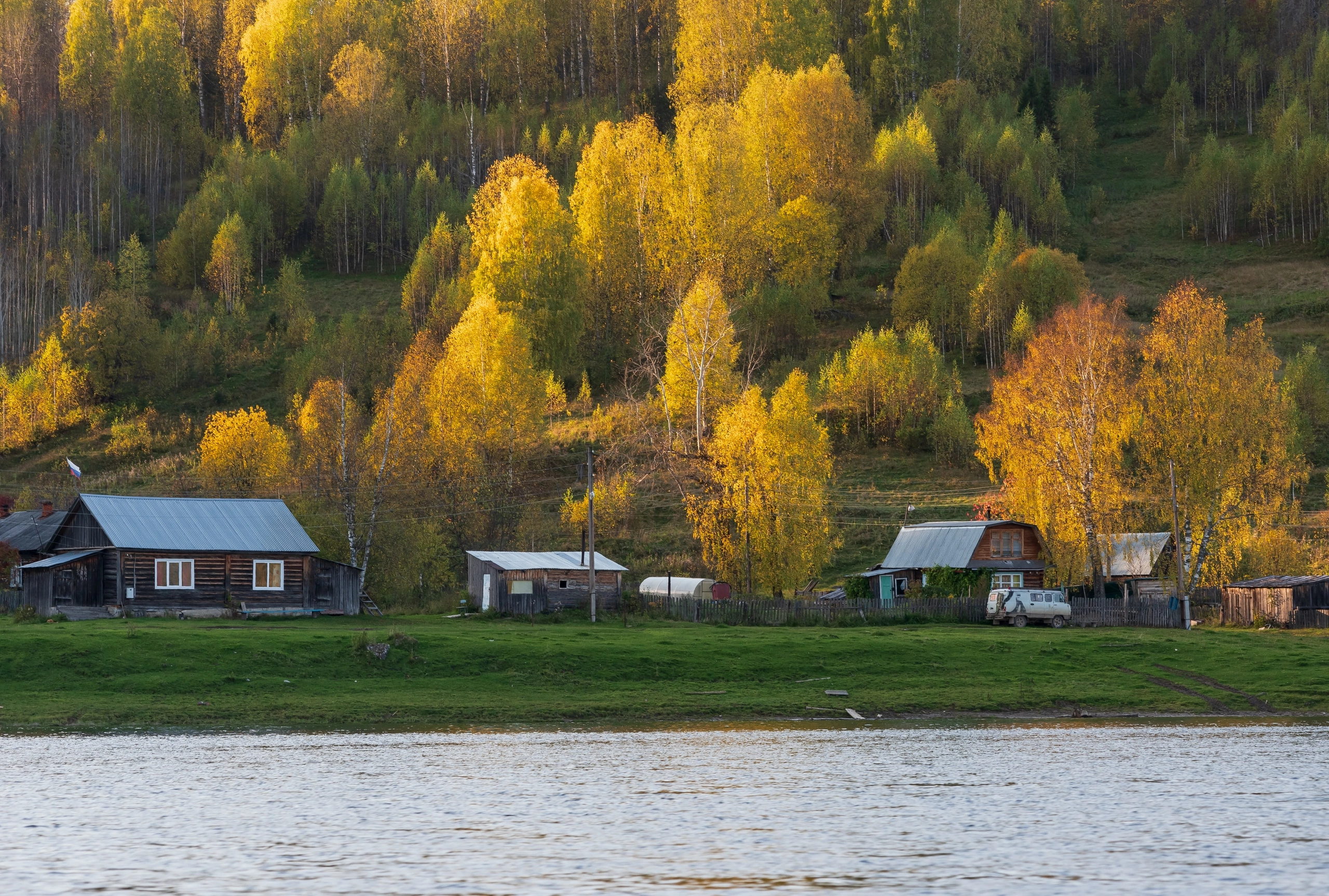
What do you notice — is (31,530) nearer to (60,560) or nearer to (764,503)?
(60,560)

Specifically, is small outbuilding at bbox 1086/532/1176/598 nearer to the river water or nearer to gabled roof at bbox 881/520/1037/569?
gabled roof at bbox 881/520/1037/569

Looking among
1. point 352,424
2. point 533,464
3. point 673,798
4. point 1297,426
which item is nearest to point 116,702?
point 673,798

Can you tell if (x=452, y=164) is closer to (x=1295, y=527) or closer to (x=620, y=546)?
(x=620, y=546)

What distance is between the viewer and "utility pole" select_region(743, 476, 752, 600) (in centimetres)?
6681

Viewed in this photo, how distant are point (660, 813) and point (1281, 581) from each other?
5049cm

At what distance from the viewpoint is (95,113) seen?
161000 mm

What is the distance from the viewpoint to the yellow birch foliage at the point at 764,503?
219 feet

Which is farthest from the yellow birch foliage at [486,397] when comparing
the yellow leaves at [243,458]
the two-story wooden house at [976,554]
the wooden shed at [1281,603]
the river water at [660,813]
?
the river water at [660,813]

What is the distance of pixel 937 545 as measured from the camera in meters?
73.9

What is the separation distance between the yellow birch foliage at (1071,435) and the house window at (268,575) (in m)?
37.8

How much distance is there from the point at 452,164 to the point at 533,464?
232 feet

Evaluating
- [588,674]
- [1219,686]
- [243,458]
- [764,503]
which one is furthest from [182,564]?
[1219,686]

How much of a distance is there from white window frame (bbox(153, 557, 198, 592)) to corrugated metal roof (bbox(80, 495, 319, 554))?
0.77 m

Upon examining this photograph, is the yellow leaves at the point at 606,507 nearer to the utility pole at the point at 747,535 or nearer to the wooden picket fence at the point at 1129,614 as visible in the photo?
the utility pole at the point at 747,535
